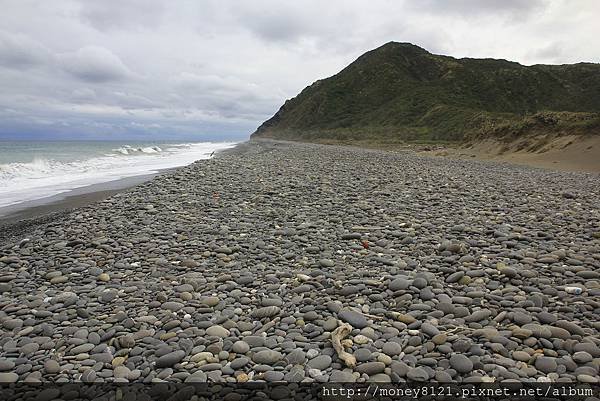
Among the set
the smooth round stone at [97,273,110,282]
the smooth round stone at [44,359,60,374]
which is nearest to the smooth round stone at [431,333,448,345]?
the smooth round stone at [44,359,60,374]

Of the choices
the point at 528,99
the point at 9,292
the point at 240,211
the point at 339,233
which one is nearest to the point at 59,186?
the point at 240,211

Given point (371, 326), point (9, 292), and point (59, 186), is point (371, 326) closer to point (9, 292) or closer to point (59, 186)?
point (9, 292)

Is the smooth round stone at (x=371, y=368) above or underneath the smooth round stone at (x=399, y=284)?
underneath

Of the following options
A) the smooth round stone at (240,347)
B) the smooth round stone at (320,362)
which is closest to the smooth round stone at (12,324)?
the smooth round stone at (240,347)

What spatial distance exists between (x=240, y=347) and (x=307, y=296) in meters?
1.23

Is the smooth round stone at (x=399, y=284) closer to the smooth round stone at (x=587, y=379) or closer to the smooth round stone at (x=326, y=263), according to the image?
the smooth round stone at (x=326, y=263)

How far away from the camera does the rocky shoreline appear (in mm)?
3145

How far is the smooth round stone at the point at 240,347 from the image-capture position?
3369mm

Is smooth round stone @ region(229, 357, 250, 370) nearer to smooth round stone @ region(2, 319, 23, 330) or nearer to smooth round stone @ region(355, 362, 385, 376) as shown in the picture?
smooth round stone @ region(355, 362, 385, 376)

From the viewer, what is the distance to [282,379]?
298 cm

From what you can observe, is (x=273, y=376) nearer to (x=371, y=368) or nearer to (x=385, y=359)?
(x=371, y=368)

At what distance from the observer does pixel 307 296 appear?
175 inches

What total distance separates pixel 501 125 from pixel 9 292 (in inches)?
1399

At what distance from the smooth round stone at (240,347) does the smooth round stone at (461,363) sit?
174 cm
